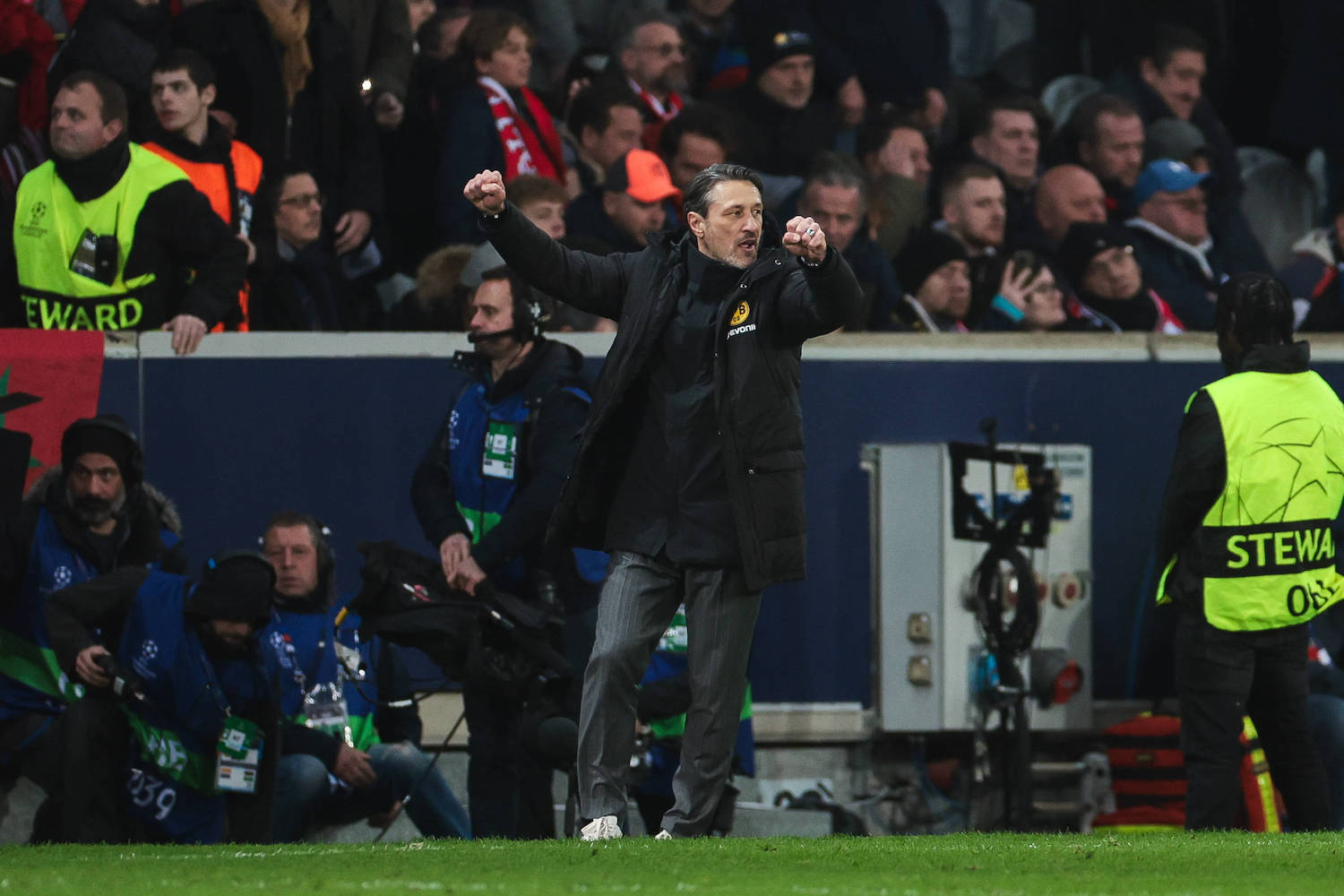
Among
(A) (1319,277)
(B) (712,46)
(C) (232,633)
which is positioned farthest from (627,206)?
(A) (1319,277)

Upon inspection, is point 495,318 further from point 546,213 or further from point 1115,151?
point 1115,151

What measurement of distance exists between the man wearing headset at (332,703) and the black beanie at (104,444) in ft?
2.04

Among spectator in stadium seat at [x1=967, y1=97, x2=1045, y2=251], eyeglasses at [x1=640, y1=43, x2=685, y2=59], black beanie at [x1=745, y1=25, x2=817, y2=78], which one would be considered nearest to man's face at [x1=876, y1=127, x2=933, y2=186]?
spectator in stadium seat at [x1=967, y1=97, x2=1045, y2=251]

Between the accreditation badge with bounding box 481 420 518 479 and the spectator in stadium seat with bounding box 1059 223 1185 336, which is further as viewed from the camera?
the spectator in stadium seat with bounding box 1059 223 1185 336

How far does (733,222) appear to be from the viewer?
6.68 metres

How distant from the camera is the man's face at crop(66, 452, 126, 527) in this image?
8672 mm

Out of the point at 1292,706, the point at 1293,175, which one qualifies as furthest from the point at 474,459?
the point at 1293,175

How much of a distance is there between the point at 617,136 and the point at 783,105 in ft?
4.06

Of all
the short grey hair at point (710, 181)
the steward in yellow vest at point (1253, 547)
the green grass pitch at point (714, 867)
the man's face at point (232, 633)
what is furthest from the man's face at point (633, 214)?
the green grass pitch at point (714, 867)

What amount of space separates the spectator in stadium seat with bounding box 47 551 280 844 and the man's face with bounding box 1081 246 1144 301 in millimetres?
4917

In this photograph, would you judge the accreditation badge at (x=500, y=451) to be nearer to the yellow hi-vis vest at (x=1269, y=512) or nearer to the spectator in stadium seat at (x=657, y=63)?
the yellow hi-vis vest at (x=1269, y=512)

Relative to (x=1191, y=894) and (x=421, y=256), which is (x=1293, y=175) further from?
(x=1191, y=894)

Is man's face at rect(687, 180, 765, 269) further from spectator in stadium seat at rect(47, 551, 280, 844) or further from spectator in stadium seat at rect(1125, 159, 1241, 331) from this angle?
spectator in stadium seat at rect(1125, 159, 1241, 331)

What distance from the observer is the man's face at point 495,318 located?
28.4 ft
